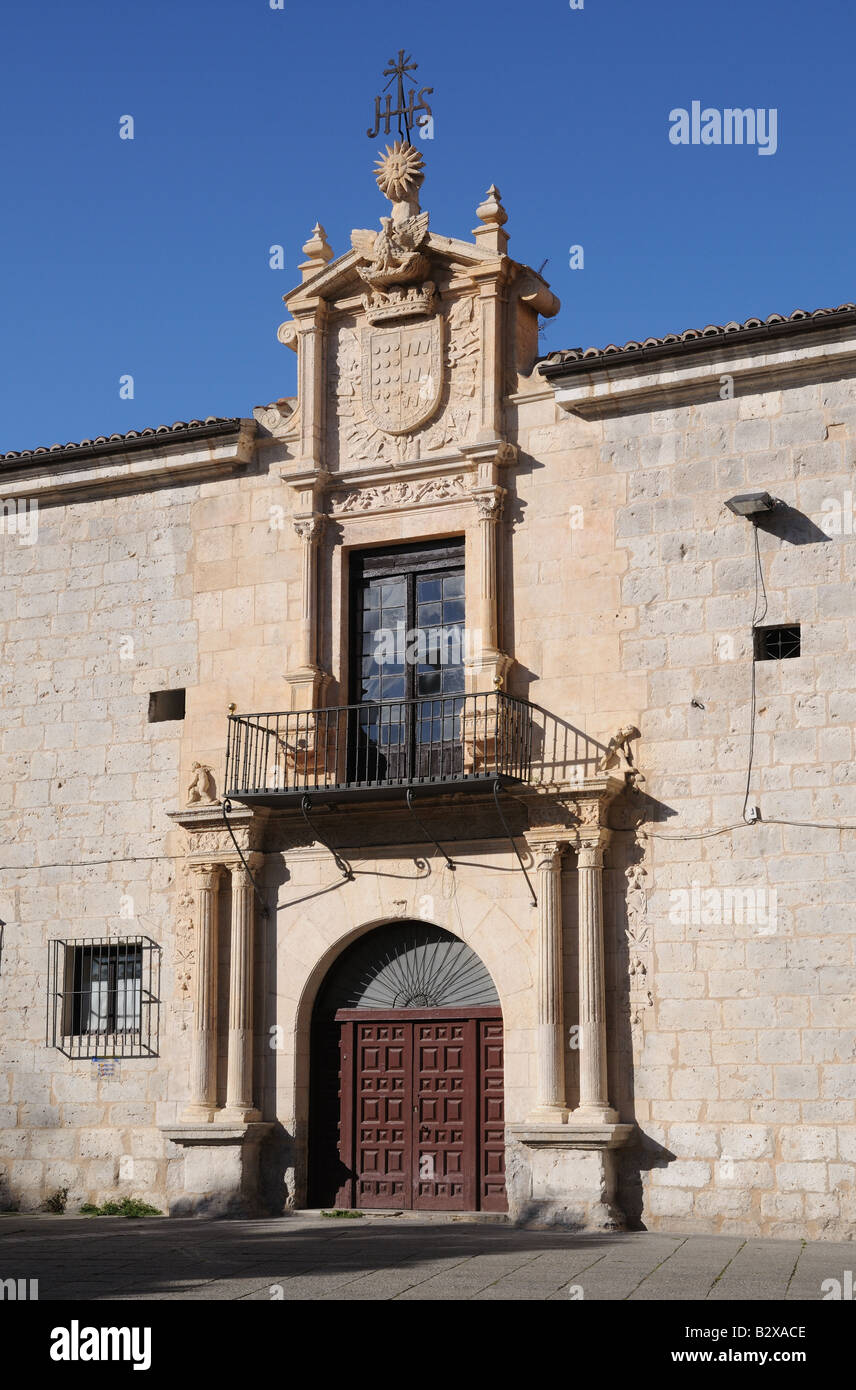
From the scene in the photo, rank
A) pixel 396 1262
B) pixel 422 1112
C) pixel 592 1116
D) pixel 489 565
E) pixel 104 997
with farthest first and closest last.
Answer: pixel 104 997 → pixel 489 565 → pixel 422 1112 → pixel 592 1116 → pixel 396 1262

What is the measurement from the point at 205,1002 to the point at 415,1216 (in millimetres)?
2745

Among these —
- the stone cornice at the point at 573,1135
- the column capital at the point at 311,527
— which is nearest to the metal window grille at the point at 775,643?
the stone cornice at the point at 573,1135

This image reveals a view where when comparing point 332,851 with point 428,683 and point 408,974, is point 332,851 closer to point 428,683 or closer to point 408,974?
point 408,974

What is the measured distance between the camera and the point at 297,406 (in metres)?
16.7

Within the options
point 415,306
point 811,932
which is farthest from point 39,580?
point 811,932

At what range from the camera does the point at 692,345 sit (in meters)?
14.6

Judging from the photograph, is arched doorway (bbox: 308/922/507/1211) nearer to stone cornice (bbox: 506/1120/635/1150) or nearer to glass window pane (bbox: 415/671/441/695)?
stone cornice (bbox: 506/1120/635/1150)

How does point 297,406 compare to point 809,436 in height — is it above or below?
above

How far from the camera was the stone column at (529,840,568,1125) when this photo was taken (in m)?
14.1

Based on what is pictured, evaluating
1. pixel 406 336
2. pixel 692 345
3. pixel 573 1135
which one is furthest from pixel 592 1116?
pixel 406 336

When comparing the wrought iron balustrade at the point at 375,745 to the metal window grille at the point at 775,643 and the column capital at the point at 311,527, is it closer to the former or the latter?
the column capital at the point at 311,527

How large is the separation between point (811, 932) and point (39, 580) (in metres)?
8.83

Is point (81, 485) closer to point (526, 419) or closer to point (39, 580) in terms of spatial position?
point (39, 580)

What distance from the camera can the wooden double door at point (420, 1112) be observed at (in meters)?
14.8
